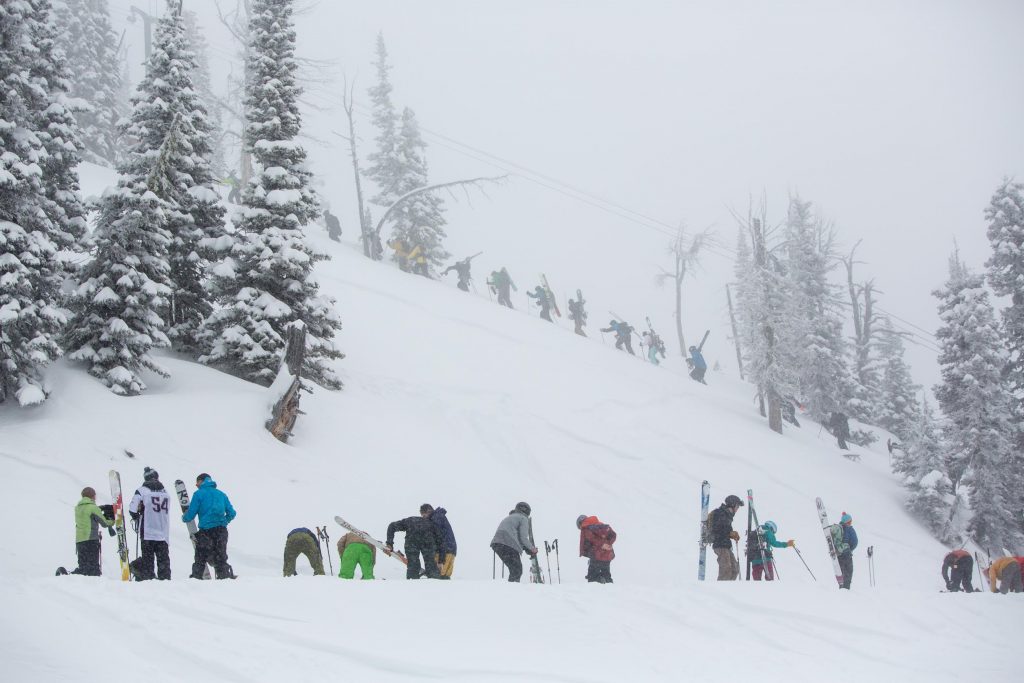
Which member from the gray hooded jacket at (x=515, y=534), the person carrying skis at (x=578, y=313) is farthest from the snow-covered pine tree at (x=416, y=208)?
the gray hooded jacket at (x=515, y=534)

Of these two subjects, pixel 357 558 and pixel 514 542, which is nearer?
pixel 357 558

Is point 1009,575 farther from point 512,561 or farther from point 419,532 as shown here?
point 419,532

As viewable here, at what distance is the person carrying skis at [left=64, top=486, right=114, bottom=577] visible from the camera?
9.88 m

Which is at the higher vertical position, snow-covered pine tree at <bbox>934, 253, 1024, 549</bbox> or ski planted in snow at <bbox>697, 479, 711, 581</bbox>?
snow-covered pine tree at <bbox>934, 253, 1024, 549</bbox>

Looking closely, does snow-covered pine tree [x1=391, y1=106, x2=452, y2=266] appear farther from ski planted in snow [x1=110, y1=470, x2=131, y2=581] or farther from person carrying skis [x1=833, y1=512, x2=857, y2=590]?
ski planted in snow [x1=110, y1=470, x2=131, y2=581]

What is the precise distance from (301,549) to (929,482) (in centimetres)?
2319

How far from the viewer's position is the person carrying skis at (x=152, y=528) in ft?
31.7

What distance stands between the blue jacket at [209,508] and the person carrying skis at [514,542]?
13.2ft

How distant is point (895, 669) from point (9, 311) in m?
15.5

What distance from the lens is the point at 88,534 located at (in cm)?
988

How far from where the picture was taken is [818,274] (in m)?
42.1

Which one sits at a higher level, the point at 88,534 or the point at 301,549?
the point at 88,534

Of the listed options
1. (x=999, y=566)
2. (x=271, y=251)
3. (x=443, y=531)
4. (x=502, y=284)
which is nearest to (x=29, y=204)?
(x=271, y=251)

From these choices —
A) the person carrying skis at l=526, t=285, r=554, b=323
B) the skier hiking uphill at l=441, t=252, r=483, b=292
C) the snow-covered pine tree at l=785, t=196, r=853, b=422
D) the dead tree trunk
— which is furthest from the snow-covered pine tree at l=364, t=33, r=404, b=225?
the dead tree trunk
